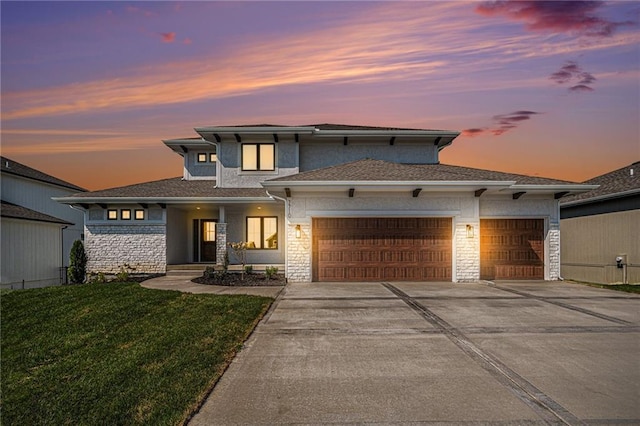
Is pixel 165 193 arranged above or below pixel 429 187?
above

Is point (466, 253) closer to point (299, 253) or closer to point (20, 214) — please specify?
point (299, 253)

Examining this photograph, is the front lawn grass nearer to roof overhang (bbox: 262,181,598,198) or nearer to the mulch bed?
the mulch bed

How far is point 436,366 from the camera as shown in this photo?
524 cm

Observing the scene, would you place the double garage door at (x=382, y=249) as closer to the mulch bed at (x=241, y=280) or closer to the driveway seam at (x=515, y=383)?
the mulch bed at (x=241, y=280)

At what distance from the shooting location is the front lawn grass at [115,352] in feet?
13.5

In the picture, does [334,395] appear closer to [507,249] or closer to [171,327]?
[171,327]

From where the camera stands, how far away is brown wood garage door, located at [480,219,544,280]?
14.7 m

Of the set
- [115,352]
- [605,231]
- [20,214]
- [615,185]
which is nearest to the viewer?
[115,352]

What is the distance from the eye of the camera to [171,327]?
749 centimetres

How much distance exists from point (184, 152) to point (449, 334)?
57.0 feet

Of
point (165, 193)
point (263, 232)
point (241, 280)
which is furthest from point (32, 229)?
point (241, 280)

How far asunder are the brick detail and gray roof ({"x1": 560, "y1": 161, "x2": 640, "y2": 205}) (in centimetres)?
781

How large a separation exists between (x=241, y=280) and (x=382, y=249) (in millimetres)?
5545

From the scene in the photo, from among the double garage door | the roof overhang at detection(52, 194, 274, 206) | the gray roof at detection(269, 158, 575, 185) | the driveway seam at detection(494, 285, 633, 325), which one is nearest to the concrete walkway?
the double garage door
